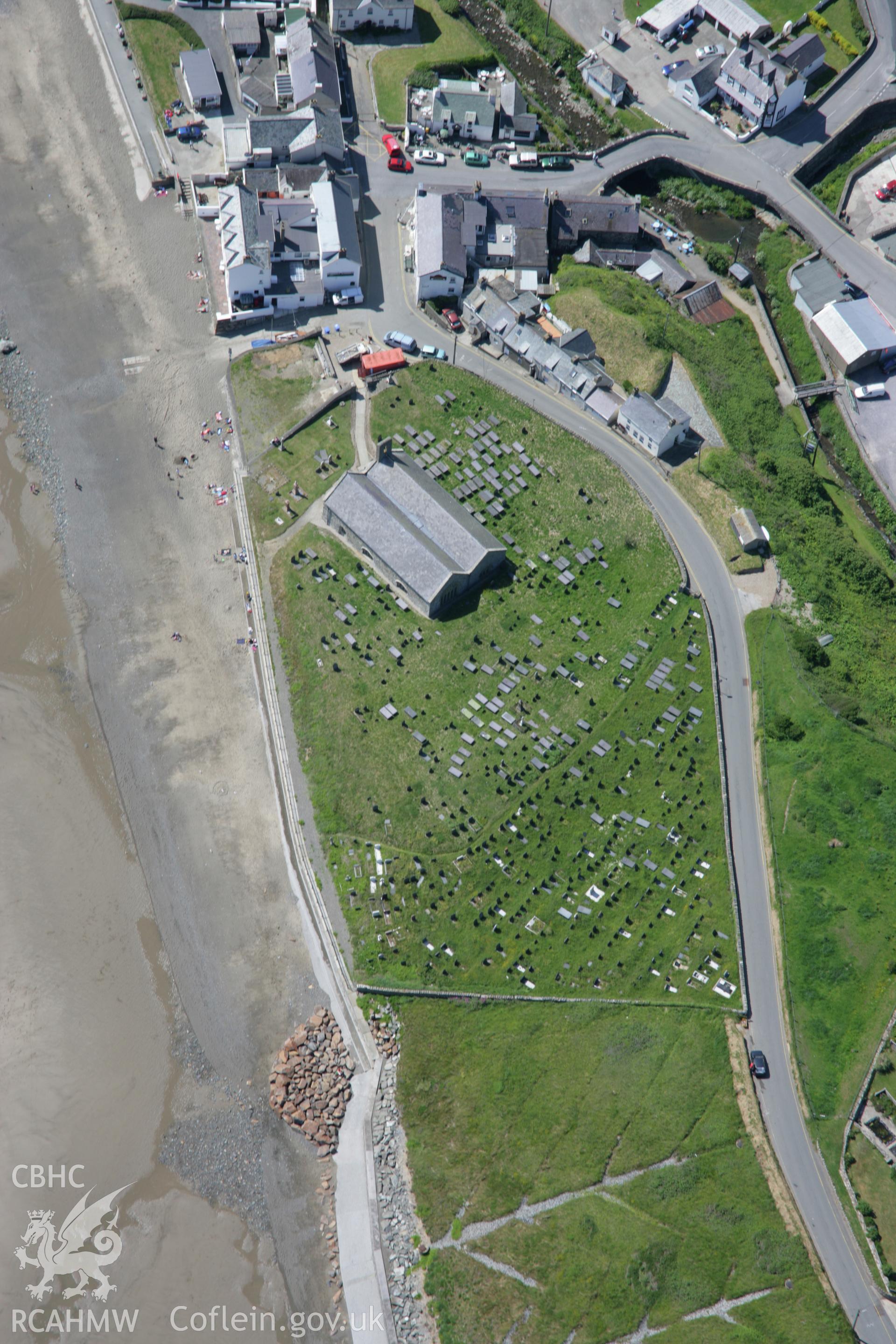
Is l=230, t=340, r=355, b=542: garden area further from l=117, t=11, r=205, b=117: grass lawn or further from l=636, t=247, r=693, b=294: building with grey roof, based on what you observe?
l=117, t=11, r=205, b=117: grass lawn

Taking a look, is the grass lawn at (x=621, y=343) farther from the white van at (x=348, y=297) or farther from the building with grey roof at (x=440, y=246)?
the white van at (x=348, y=297)

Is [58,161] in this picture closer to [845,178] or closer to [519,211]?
[519,211]

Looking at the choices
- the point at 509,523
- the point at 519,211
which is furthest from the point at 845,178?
the point at 509,523

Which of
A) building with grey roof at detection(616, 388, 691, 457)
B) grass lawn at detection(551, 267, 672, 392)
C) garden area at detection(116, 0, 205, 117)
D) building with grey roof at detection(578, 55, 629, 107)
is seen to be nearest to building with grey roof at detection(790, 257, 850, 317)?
grass lawn at detection(551, 267, 672, 392)

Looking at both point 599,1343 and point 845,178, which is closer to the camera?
point 599,1343

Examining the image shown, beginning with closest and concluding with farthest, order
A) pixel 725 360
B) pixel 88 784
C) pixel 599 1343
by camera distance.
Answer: pixel 599 1343 → pixel 88 784 → pixel 725 360

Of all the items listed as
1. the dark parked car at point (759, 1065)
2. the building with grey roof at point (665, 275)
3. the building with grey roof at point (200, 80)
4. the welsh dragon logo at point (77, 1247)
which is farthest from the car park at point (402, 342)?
the welsh dragon logo at point (77, 1247)
